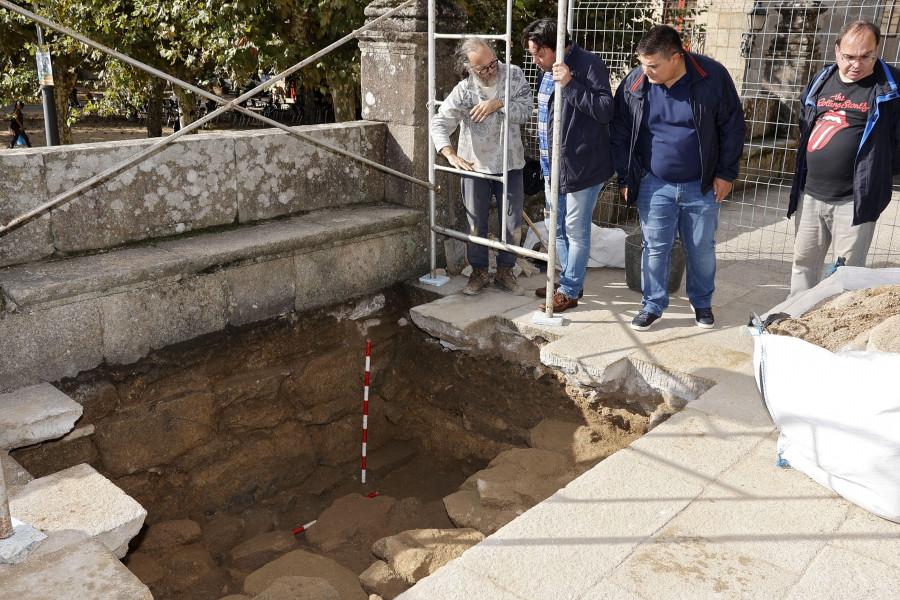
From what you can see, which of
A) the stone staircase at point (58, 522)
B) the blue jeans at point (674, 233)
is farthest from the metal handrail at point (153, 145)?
the blue jeans at point (674, 233)

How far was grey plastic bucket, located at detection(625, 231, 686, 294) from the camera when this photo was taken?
5727 mm

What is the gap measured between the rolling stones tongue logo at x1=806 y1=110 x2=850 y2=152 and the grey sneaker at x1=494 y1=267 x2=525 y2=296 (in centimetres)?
217

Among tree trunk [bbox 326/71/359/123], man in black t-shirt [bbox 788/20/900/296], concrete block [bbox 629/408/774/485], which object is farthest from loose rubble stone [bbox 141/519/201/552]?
tree trunk [bbox 326/71/359/123]

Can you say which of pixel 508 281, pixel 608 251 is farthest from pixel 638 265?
pixel 508 281

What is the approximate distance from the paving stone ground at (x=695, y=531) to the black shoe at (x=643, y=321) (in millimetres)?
551

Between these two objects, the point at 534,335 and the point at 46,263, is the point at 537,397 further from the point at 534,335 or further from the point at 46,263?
the point at 46,263

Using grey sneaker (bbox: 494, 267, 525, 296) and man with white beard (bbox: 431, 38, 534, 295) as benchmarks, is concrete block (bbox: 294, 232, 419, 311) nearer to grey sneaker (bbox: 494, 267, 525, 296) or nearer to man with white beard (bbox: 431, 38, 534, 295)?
man with white beard (bbox: 431, 38, 534, 295)

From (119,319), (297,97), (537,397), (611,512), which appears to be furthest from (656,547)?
(297,97)

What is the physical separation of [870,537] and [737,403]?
1.12 metres

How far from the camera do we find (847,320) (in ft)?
12.6

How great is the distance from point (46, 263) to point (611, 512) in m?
3.46

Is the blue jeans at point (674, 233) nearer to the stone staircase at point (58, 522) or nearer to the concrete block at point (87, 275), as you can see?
the concrete block at point (87, 275)

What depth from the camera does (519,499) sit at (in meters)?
4.42

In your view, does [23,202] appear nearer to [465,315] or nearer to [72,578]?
[72,578]
